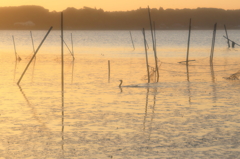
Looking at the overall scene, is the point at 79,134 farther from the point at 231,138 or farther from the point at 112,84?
the point at 112,84

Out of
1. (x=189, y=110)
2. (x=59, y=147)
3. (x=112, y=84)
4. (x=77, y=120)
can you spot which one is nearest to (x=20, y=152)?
(x=59, y=147)

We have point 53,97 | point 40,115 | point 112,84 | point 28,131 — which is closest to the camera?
point 28,131

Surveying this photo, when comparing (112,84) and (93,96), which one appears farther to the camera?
(112,84)

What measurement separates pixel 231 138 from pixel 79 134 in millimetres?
3698

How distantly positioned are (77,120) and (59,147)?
3224 millimetres

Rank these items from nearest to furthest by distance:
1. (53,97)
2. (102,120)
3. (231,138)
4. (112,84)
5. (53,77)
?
1. (231,138)
2. (102,120)
3. (53,97)
4. (112,84)
5. (53,77)

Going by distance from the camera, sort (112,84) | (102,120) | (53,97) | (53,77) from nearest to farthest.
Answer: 1. (102,120)
2. (53,97)
3. (112,84)
4. (53,77)

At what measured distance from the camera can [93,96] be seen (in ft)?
63.6

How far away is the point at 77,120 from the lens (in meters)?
14.4

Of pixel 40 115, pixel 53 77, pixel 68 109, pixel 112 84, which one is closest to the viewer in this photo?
→ pixel 40 115

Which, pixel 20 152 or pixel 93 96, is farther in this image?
pixel 93 96

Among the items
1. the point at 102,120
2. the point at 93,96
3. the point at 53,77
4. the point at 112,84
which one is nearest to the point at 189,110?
the point at 102,120

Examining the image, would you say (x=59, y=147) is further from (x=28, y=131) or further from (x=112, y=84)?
(x=112, y=84)

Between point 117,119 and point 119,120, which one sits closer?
point 119,120
